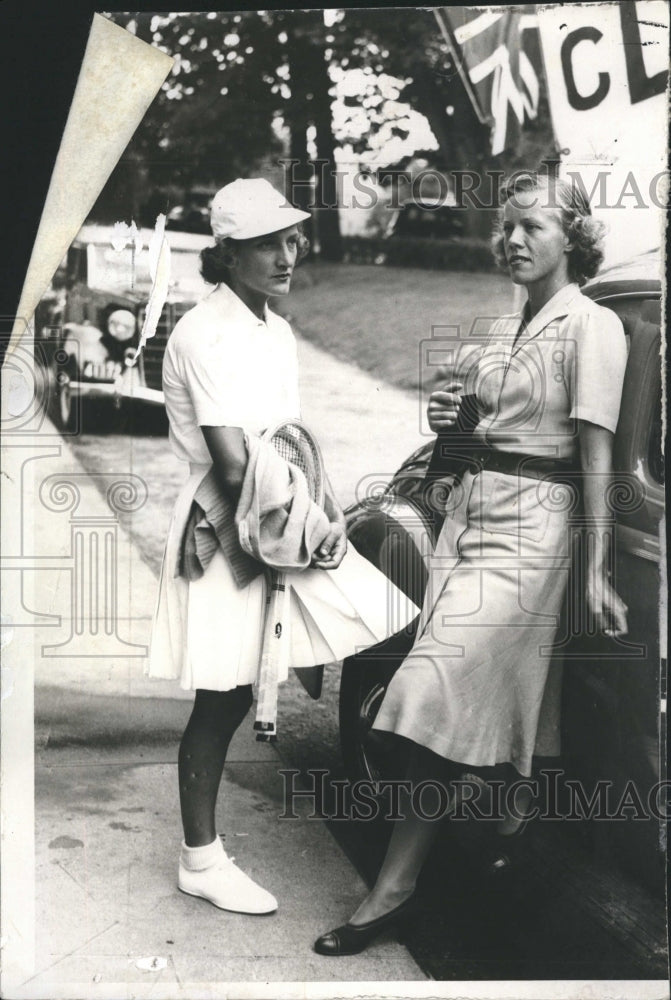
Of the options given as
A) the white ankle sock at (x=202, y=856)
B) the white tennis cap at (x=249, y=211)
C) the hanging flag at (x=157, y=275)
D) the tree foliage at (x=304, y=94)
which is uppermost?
the tree foliage at (x=304, y=94)

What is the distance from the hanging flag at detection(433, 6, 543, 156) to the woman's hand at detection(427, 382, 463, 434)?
0.85 metres

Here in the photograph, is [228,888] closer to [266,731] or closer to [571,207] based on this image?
[266,731]

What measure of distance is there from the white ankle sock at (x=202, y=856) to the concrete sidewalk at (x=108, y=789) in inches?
Answer: 2.1

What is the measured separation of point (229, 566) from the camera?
4.37m

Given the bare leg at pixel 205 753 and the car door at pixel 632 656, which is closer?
the car door at pixel 632 656

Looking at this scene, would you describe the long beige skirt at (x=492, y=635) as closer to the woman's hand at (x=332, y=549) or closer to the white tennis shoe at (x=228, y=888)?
the woman's hand at (x=332, y=549)

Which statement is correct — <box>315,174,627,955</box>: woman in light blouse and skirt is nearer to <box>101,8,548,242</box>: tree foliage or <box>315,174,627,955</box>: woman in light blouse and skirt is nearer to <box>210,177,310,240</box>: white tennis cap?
<box>101,8,548,242</box>: tree foliage

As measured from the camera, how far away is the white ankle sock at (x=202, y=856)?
4.39 meters

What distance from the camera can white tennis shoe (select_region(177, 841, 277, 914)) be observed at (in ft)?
14.3

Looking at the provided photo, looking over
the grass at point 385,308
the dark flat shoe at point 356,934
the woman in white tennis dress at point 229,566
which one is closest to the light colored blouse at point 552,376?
the grass at point 385,308

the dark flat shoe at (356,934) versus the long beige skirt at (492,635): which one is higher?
the long beige skirt at (492,635)

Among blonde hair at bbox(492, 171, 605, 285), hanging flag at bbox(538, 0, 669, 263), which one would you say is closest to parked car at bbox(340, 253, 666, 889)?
blonde hair at bbox(492, 171, 605, 285)

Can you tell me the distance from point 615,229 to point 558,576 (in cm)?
124

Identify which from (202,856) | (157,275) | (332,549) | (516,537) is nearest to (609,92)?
(516,537)
